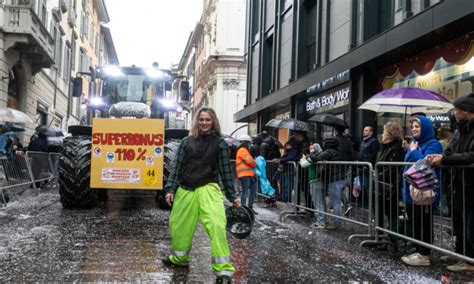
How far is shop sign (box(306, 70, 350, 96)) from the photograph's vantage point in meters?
13.9

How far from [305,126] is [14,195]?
700 centimetres

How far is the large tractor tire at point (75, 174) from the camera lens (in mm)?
8992

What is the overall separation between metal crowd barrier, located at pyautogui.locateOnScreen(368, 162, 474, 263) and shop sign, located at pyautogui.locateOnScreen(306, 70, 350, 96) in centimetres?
709

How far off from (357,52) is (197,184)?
8546mm

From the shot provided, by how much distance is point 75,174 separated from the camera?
8.99 m

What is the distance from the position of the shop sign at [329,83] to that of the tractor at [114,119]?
4758mm

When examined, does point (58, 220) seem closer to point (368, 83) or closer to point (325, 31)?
point (368, 83)

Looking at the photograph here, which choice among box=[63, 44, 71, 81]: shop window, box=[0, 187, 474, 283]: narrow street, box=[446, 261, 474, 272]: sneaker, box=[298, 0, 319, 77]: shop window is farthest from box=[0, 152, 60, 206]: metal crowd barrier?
box=[63, 44, 71, 81]: shop window

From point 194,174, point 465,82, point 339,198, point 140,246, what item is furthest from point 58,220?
Result: point 465,82

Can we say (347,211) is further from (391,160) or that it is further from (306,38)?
(306,38)

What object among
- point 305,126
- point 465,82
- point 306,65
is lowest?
point 305,126

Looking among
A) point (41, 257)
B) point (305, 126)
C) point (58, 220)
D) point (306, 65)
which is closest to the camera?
point (41, 257)

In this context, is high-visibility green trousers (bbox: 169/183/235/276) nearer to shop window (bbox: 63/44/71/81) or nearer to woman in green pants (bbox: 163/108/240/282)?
woman in green pants (bbox: 163/108/240/282)

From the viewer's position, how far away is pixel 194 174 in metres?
5.13
